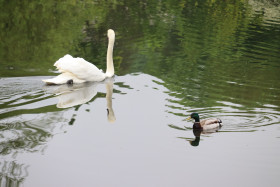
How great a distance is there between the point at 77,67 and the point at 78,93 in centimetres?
79

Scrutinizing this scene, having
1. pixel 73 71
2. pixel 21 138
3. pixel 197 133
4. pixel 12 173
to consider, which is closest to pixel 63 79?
pixel 73 71

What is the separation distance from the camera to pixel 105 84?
1430 cm

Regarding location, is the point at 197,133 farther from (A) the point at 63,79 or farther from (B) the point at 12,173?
(A) the point at 63,79

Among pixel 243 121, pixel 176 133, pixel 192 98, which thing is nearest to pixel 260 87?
pixel 192 98

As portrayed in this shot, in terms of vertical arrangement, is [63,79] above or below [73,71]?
below

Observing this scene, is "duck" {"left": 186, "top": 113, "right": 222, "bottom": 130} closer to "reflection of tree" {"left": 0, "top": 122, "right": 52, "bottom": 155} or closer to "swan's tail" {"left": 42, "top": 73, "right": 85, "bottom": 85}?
"reflection of tree" {"left": 0, "top": 122, "right": 52, "bottom": 155}

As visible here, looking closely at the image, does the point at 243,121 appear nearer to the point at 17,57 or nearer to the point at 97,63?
the point at 97,63

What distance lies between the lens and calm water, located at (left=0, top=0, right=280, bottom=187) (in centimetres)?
898

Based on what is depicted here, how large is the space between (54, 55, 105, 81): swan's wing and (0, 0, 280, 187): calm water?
0.95ft

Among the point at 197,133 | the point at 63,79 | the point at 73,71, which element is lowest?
the point at 197,133

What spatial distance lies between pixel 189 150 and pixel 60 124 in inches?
110

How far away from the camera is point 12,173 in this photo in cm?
845

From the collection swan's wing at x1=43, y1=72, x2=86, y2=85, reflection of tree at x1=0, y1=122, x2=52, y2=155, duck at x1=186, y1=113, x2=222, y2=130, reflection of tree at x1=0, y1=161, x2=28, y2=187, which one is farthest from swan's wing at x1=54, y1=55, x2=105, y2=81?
reflection of tree at x1=0, y1=161, x2=28, y2=187

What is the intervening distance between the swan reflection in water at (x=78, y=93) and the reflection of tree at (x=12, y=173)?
3.05m
